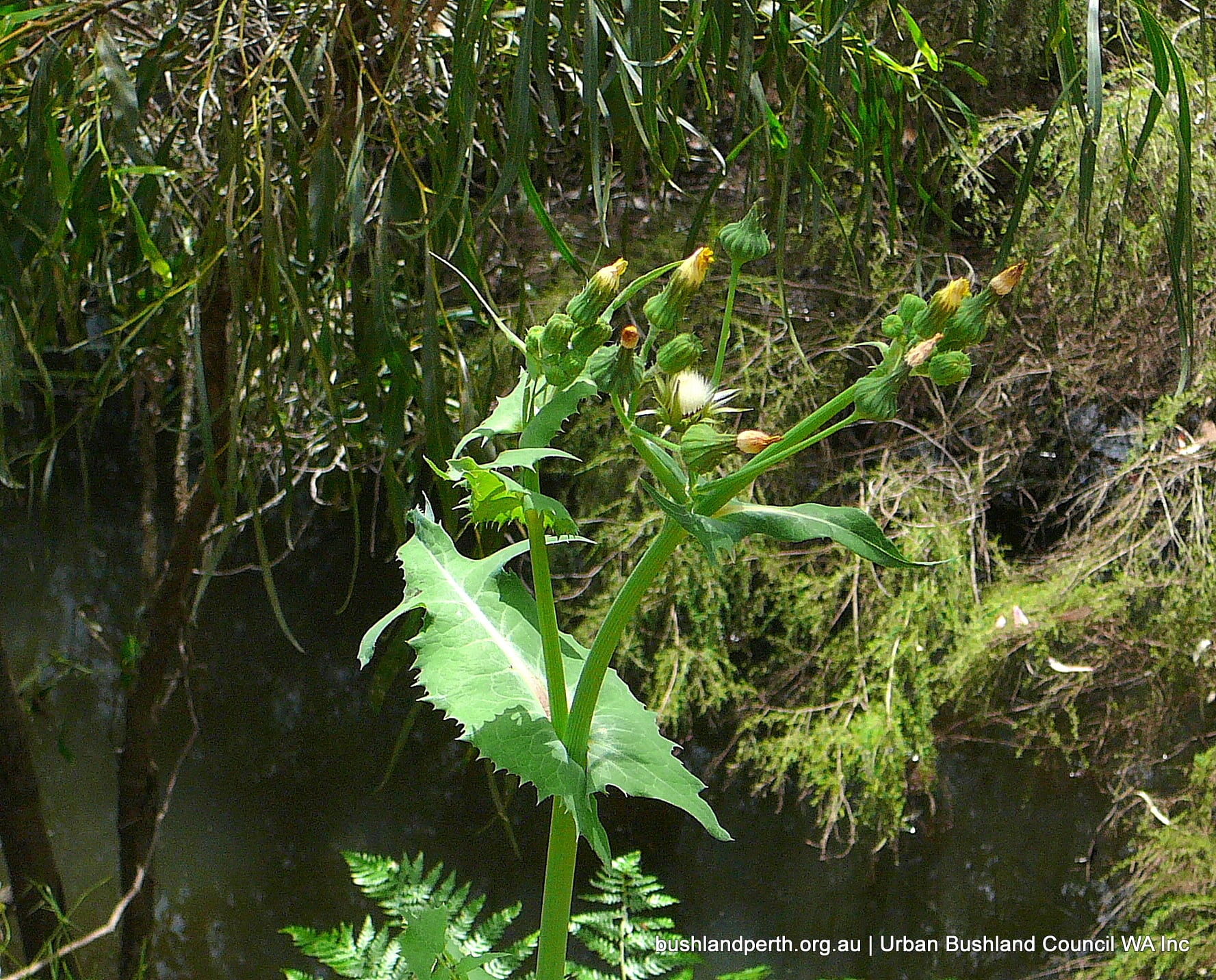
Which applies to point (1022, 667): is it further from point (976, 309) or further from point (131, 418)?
point (131, 418)

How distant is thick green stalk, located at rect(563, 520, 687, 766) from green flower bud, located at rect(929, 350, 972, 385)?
9cm

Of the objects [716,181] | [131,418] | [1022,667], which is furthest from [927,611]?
[131,418]

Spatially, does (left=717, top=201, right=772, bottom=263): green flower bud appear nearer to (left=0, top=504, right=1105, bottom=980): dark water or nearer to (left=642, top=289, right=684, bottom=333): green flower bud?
(left=642, top=289, right=684, bottom=333): green flower bud

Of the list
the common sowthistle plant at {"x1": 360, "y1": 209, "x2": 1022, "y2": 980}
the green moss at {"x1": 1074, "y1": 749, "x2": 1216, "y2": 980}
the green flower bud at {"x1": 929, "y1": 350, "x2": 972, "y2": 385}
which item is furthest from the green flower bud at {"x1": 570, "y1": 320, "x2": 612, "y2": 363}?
the green moss at {"x1": 1074, "y1": 749, "x2": 1216, "y2": 980}

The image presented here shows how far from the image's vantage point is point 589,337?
12.6 inches

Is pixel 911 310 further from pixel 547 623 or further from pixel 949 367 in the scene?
pixel 547 623

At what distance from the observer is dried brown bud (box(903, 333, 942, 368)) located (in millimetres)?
302

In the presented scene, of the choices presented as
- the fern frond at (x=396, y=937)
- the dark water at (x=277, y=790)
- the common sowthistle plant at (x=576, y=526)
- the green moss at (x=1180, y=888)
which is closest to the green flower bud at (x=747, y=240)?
the common sowthistle plant at (x=576, y=526)

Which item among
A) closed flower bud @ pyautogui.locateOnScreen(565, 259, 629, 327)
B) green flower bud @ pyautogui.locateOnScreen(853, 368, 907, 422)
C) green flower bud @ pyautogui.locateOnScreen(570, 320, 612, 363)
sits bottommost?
green flower bud @ pyautogui.locateOnScreen(853, 368, 907, 422)

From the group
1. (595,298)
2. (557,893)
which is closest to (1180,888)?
(557,893)

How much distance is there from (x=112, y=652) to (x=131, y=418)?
37 cm

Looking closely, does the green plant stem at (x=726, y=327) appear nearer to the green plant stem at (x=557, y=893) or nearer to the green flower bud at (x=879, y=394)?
the green flower bud at (x=879, y=394)

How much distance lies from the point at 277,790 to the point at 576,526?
131 cm

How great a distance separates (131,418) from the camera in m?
1.54
